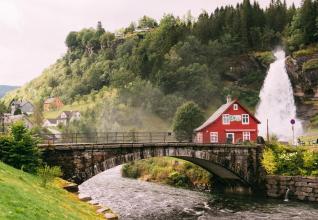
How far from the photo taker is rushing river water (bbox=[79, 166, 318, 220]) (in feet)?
138

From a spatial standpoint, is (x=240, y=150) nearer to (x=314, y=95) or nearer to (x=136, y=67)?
(x=314, y=95)

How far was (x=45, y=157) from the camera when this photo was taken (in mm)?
39500

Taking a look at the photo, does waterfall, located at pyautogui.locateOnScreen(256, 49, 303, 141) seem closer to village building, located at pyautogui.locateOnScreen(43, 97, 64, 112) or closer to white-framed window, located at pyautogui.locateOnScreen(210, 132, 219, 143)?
white-framed window, located at pyautogui.locateOnScreen(210, 132, 219, 143)

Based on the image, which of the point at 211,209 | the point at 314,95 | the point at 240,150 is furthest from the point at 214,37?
the point at 211,209

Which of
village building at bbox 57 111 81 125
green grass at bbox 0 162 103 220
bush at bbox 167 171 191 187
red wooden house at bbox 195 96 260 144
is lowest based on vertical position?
bush at bbox 167 171 191 187

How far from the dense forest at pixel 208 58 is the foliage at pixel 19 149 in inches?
3494

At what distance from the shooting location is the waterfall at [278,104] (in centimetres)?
10862

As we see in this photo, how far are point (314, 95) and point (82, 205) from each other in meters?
97.8

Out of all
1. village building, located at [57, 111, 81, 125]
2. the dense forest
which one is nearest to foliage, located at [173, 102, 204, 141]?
the dense forest

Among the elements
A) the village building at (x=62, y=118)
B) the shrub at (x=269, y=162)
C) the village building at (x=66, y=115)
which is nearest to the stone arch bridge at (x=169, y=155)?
the shrub at (x=269, y=162)

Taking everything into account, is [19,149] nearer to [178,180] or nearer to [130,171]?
[178,180]

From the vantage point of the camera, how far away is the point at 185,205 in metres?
47.4

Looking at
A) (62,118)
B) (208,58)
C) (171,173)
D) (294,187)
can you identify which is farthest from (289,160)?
(62,118)

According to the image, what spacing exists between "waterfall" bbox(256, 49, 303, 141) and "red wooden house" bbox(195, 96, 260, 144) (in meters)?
36.6
